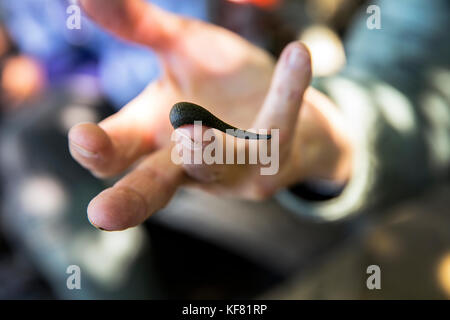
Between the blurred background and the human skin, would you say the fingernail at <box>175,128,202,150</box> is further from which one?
the blurred background

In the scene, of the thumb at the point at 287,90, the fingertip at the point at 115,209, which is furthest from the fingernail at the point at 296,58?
the fingertip at the point at 115,209

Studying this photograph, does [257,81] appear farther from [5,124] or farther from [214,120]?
[5,124]

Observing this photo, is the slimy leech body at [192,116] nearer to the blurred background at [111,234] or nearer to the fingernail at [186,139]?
the fingernail at [186,139]

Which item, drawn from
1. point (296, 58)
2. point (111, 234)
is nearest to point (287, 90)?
point (296, 58)

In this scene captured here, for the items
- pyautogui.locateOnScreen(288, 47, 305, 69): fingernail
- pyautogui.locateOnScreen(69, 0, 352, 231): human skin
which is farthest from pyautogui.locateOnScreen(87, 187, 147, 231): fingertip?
pyautogui.locateOnScreen(288, 47, 305, 69): fingernail

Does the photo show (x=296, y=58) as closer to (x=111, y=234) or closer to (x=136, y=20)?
(x=136, y=20)
